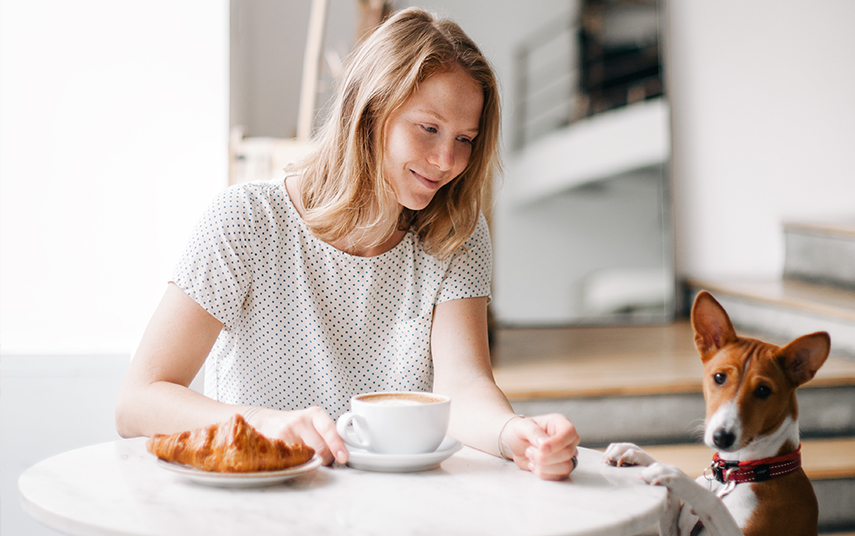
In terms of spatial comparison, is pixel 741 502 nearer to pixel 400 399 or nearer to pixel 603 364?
pixel 400 399

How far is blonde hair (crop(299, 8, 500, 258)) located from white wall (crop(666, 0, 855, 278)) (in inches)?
103

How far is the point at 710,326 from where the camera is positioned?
3.75 feet

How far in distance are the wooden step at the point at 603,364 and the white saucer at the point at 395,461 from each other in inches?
60.0

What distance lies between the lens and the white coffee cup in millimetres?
727

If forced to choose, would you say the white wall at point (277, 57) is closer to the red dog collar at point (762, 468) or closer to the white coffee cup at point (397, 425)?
the red dog collar at point (762, 468)

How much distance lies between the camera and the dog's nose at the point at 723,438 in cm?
105

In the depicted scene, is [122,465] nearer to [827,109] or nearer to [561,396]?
[561,396]

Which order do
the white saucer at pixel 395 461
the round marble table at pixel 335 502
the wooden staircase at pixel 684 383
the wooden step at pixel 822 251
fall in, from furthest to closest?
the wooden step at pixel 822 251
the wooden staircase at pixel 684 383
the white saucer at pixel 395 461
the round marble table at pixel 335 502

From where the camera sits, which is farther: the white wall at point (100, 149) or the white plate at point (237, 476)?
the white wall at point (100, 149)

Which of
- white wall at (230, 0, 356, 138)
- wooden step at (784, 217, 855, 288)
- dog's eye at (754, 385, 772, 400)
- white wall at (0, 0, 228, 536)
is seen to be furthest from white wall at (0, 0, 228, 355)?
wooden step at (784, 217, 855, 288)

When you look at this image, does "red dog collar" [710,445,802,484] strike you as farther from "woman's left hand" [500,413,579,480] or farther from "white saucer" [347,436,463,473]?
"white saucer" [347,436,463,473]

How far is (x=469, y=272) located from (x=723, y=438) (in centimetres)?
46

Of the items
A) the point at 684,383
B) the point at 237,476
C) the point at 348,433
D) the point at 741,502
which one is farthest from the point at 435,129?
the point at 684,383

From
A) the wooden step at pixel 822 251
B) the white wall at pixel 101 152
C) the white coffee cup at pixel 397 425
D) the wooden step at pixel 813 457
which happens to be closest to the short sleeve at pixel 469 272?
the white coffee cup at pixel 397 425
